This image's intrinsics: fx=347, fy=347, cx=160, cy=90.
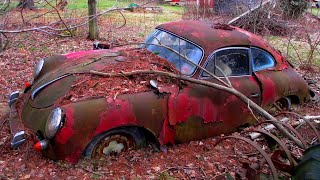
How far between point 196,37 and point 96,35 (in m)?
6.28

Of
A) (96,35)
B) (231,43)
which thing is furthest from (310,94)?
(96,35)

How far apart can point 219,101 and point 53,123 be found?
207 cm

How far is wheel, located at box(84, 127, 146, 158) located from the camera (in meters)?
3.96

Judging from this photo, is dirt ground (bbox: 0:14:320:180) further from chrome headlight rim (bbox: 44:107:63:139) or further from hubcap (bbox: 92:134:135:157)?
chrome headlight rim (bbox: 44:107:63:139)

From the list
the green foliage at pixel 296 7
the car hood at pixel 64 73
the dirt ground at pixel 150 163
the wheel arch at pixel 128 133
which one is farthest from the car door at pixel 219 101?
the green foliage at pixel 296 7

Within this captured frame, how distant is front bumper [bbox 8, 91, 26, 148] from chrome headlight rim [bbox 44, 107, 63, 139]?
393 mm

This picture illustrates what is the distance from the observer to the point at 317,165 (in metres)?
2.93

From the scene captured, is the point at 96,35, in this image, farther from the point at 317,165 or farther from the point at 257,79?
the point at 317,165

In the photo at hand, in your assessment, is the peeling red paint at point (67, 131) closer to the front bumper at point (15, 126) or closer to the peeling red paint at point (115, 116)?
the peeling red paint at point (115, 116)

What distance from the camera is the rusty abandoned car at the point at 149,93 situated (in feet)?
12.6

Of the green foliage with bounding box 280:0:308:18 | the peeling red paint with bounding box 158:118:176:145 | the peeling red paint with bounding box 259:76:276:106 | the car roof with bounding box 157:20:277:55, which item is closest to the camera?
the peeling red paint with bounding box 158:118:176:145

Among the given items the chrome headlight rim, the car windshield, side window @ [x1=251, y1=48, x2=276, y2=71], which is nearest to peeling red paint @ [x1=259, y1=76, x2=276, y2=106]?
side window @ [x1=251, y1=48, x2=276, y2=71]

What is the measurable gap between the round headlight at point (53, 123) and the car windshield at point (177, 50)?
1665mm

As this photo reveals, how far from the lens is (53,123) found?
366 centimetres
